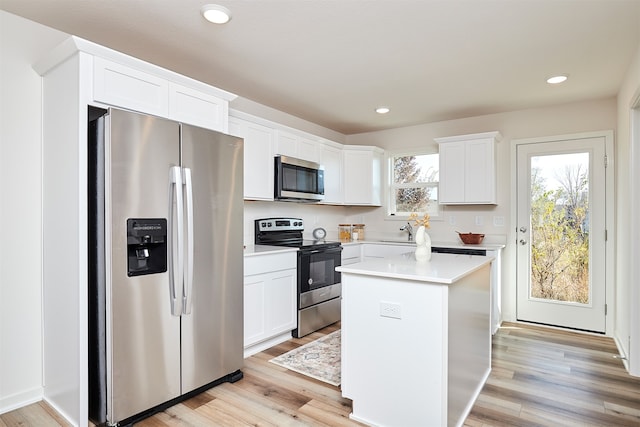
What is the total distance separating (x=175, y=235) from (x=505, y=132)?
3.80 meters

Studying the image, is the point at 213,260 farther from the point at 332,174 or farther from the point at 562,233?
the point at 562,233

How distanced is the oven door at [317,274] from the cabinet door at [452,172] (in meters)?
1.44

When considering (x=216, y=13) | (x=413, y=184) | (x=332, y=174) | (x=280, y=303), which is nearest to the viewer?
(x=216, y=13)

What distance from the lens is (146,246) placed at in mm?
2184

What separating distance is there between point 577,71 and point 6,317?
14.7 ft

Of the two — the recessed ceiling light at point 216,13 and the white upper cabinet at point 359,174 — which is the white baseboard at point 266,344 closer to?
the white upper cabinet at point 359,174

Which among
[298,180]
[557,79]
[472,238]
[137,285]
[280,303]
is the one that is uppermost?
[557,79]

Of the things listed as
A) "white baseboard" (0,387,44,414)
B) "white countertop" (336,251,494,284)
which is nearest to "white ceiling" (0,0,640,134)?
"white countertop" (336,251,494,284)

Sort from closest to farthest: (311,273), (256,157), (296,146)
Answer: (256,157) < (311,273) < (296,146)

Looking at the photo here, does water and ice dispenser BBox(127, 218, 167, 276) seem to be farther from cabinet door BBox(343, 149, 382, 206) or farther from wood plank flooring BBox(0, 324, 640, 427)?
cabinet door BBox(343, 149, 382, 206)

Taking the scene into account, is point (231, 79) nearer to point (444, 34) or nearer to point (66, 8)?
point (66, 8)

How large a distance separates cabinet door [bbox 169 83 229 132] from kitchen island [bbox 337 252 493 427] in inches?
57.8

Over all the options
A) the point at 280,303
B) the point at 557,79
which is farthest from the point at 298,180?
the point at 557,79

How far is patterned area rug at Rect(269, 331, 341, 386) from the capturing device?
9.14 ft
